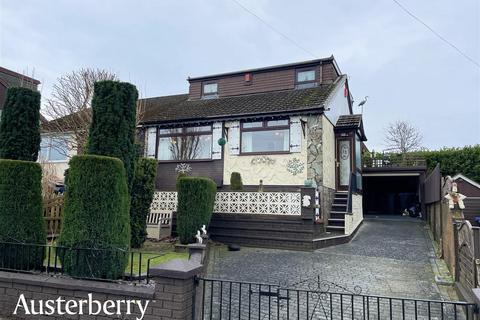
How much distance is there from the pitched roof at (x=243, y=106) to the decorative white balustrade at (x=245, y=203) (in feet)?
12.1

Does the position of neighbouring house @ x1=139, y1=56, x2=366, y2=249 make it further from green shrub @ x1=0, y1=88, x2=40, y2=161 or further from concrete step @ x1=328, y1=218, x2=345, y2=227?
green shrub @ x1=0, y1=88, x2=40, y2=161

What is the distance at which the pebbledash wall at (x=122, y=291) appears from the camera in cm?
387

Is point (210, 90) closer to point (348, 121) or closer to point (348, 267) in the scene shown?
point (348, 121)

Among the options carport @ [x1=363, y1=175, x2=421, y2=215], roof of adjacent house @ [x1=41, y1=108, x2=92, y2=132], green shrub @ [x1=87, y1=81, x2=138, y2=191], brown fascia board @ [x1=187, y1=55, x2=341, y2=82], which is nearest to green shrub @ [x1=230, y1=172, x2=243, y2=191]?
brown fascia board @ [x1=187, y1=55, x2=341, y2=82]

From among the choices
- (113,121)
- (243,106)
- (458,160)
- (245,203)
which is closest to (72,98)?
(243,106)

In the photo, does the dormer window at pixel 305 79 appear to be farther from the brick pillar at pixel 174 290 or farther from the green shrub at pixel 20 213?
the brick pillar at pixel 174 290

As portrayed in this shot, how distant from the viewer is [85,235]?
4926 millimetres

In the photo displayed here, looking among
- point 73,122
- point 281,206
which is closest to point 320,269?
point 281,206

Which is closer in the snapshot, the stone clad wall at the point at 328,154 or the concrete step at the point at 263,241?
the concrete step at the point at 263,241

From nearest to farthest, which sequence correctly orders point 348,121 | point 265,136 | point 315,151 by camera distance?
point 315,151
point 265,136
point 348,121

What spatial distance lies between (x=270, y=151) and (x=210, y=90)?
5760mm

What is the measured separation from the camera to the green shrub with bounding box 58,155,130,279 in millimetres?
4797

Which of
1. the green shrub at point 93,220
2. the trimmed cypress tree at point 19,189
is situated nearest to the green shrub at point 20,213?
the trimmed cypress tree at point 19,189

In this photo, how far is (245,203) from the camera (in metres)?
10.7
